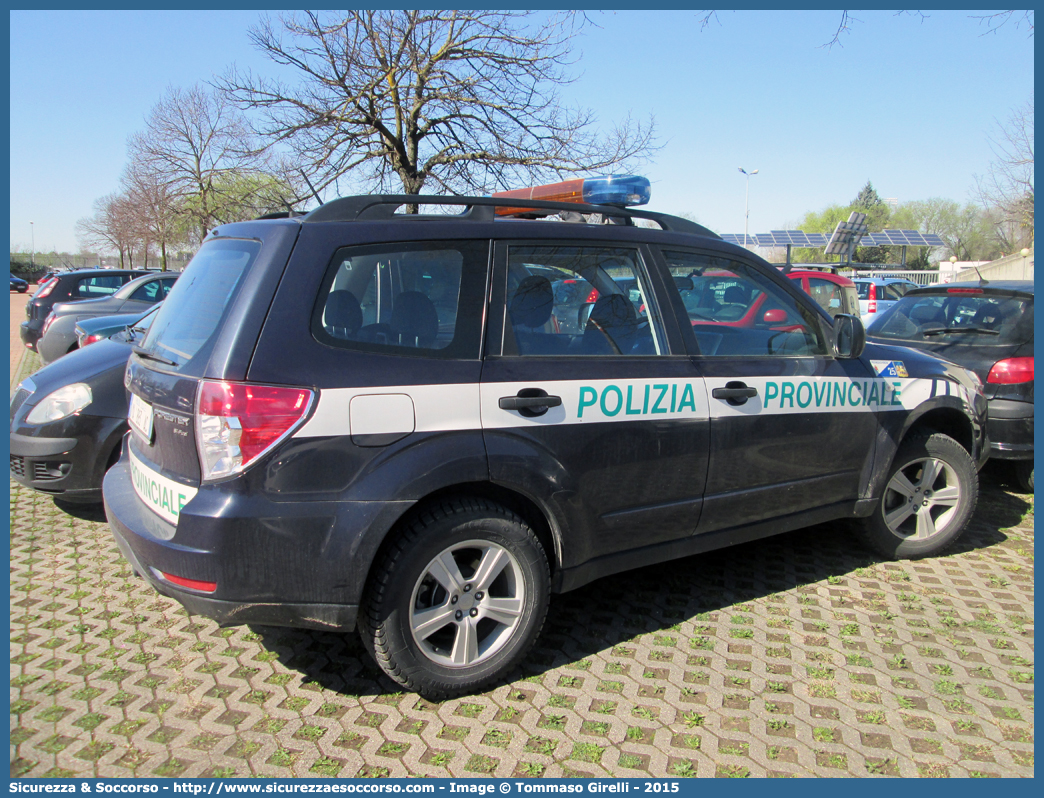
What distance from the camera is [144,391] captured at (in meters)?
3.11

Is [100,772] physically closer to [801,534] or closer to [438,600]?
[438,600]

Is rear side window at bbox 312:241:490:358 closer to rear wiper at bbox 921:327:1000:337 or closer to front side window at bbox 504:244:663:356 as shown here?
front side window at bbox 504:244:663:356

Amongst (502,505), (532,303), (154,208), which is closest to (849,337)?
(532,303)

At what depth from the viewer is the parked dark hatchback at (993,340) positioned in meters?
5.61

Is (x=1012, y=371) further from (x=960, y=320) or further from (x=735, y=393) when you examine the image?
(x=735, y=393)

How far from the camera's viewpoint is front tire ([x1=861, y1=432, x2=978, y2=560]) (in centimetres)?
444

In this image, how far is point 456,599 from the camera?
3012 mm

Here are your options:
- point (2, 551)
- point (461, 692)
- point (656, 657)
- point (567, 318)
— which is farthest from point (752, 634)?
point (2, 551)

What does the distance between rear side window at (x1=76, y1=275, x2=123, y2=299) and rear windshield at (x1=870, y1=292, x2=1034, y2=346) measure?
12953 mm

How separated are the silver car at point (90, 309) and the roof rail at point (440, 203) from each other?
8273 mm

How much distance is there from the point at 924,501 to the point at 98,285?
14.4 m

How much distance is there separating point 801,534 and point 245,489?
3.80m

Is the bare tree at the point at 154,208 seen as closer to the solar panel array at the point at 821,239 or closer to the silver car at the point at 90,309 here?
the silver car at the point at 90,309

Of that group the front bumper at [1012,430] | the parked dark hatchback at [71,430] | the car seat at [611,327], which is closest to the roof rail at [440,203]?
the car seat at [611,327]
